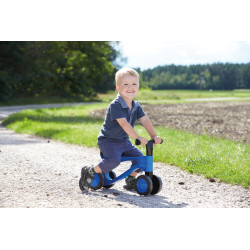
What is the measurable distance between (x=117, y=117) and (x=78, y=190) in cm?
125

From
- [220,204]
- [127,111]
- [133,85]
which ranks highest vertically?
[133,85]

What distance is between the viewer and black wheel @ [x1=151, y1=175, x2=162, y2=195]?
15.9ft

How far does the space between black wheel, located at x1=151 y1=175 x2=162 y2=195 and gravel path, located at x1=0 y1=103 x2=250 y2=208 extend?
0.09m

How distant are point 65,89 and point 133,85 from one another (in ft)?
95.3

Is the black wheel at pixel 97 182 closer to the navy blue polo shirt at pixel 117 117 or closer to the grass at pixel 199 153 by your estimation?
the navy blue polo shirt at pixel 117 117

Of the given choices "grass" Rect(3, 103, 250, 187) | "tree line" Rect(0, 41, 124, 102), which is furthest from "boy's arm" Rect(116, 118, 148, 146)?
"tree line" Rect(0, 41, 124, 102)

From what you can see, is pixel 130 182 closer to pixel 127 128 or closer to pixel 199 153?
pixel 127 128

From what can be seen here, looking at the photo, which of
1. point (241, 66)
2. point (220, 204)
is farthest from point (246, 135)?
point (220, 204)

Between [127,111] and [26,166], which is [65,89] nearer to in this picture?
[26,166]

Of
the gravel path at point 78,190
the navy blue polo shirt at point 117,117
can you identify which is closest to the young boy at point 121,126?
the navy blue polo shirt at point 117,117

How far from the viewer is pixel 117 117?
462 centimetres

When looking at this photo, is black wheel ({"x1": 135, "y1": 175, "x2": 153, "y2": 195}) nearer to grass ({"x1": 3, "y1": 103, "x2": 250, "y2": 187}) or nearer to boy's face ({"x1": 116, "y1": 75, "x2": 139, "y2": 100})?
boy's face ({"x1": 116, "y1": 75, "x2": 139, "y2": 100})

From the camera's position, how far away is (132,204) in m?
4.52

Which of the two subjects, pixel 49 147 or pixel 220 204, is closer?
pixel 220 204
